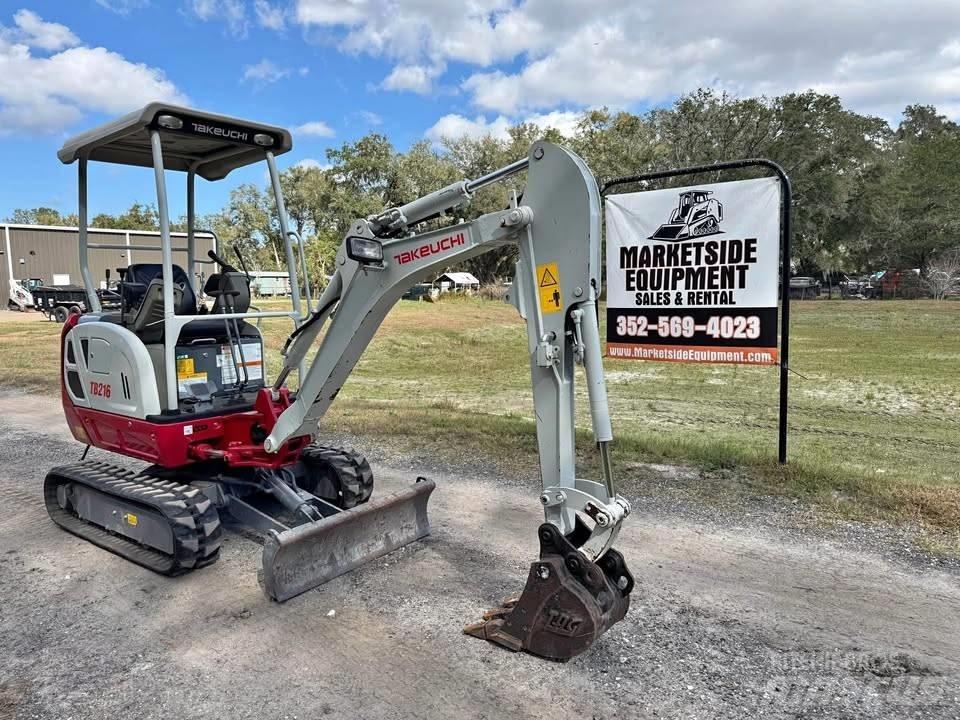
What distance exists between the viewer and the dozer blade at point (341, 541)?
4453mm

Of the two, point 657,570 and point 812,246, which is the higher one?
point 812,246

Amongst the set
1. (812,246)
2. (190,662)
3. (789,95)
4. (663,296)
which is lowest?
(190,662)

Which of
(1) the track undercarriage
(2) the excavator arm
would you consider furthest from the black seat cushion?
(2) the excavator arm

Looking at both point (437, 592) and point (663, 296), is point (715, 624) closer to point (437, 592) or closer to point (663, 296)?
point (437, 592)

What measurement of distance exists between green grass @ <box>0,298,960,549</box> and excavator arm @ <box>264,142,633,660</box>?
3290 millimetres

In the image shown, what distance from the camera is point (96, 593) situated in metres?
4.73

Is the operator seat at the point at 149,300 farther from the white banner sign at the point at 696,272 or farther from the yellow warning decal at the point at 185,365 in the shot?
the white banner sign at the point at 696,272

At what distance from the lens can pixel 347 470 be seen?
5.87m

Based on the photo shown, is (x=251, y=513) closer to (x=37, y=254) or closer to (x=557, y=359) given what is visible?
(x=557, y=359)

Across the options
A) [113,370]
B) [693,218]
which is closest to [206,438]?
[113,370]

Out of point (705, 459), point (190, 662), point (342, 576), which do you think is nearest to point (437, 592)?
point (342, 576)

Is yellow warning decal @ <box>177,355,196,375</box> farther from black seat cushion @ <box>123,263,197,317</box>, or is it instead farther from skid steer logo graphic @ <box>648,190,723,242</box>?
skid steer logo graphic @ <box>648,190,723,242</box>

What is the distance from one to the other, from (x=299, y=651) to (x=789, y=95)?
50.6 meters

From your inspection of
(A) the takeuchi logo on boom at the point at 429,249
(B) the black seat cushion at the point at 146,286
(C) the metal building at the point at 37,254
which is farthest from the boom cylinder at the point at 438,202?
(C) the metal building at the point at 37,254
